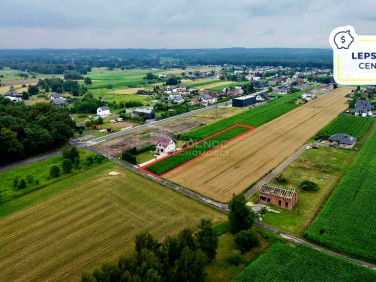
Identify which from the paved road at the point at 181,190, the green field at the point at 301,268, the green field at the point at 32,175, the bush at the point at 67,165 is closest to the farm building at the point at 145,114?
the green field at the point at 32,175

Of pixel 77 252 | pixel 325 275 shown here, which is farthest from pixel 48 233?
pixel 325 275

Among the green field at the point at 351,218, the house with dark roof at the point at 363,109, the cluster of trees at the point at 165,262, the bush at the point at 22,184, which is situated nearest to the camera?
the cluster of trees at the point at 165,262

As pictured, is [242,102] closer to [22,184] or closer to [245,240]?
[22,184]

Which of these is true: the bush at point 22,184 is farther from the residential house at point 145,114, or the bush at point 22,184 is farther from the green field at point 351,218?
the residential house at point 145,114

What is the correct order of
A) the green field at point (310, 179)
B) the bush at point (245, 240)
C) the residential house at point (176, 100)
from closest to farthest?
1. the bush at point (245, 240)
2. the green field at point (310, 179)
3. the residential house at point (176, 100)

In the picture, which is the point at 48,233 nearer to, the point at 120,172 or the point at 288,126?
the point at 120,172

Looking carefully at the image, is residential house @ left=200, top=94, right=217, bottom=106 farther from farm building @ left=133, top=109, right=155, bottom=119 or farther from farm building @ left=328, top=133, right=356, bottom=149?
farm building @ left=328, top=133, right=356, bottom=149
